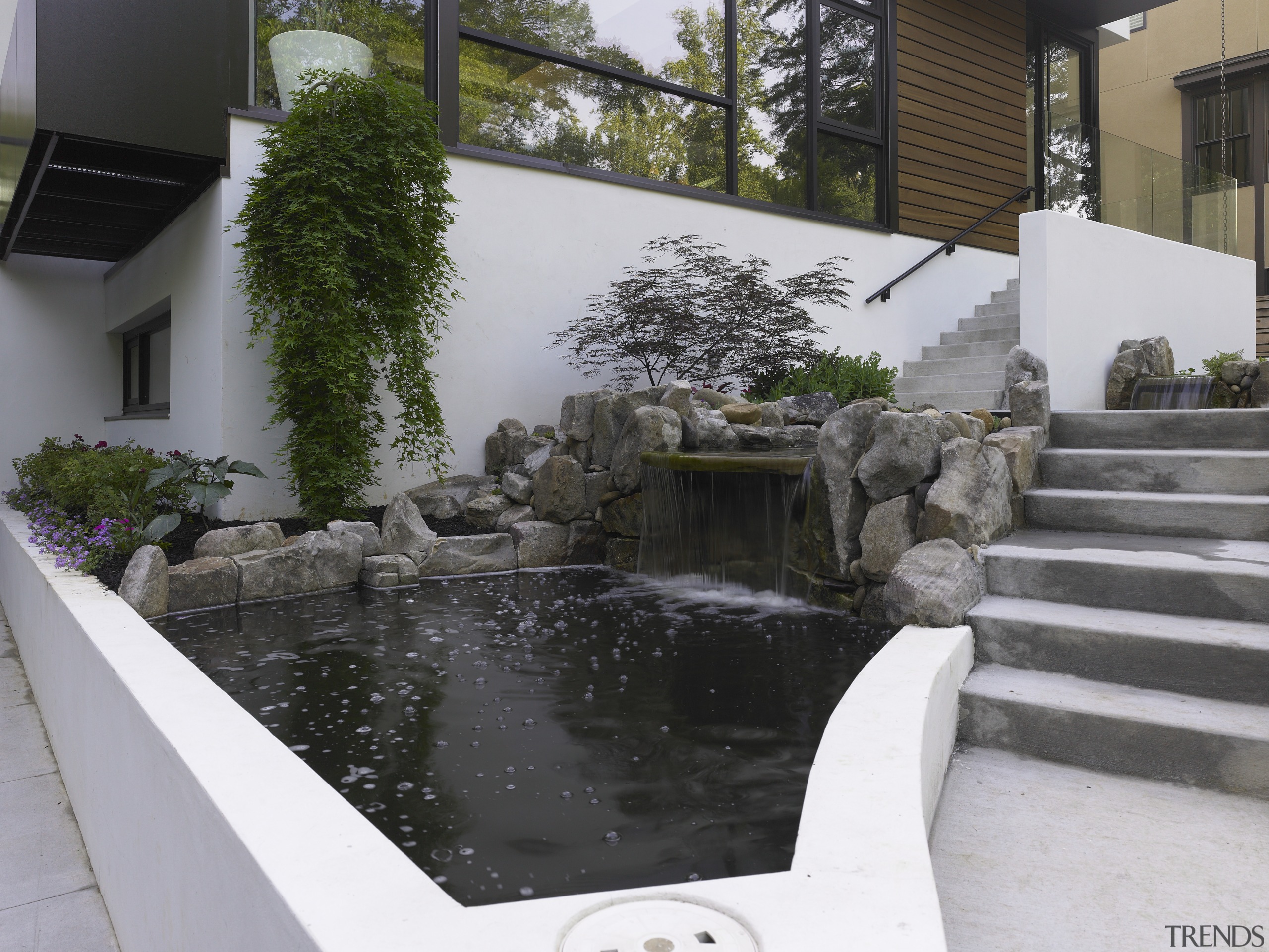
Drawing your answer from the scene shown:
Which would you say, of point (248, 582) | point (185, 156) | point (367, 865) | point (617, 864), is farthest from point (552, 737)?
point (185, 156)

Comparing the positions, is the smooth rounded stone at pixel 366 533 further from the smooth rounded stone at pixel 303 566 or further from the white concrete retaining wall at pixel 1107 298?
the white concrete retaining wall at pixel 1107 298

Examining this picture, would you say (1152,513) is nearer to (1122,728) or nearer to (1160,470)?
(1160,470)

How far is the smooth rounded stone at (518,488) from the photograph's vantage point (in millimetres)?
5277

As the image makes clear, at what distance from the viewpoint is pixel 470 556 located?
189 inches

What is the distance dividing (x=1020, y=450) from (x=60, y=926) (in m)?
3.56

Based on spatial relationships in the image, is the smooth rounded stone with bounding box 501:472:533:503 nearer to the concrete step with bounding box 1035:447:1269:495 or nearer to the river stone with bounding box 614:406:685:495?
the river stone with bounding box 614:406:685:495

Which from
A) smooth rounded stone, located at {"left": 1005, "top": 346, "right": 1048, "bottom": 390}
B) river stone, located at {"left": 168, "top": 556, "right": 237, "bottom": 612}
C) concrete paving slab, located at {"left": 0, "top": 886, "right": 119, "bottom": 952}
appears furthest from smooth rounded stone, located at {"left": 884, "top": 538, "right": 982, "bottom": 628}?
river stone, located at {"left": 168, "top": 556, "right": 237, "bottom": 612}

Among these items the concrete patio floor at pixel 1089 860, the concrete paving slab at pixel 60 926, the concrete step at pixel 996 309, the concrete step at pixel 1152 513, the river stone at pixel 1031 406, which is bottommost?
the concrete paving slab at pixel 60 926

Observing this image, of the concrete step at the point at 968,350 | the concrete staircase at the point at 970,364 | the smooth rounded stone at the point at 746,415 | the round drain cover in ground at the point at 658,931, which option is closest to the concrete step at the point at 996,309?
the concrete staircase at the point at 970,364

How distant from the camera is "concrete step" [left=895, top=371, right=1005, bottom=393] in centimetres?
→ 670

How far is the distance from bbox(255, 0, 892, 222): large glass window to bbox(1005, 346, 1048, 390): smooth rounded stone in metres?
3.24

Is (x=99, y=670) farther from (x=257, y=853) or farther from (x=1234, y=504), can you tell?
(x=1234, y=504)

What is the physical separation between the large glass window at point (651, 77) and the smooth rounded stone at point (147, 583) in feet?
10.2

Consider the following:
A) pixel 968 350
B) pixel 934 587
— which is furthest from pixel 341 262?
pixel 968 350
